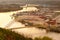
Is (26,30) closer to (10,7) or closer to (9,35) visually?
(9,35)

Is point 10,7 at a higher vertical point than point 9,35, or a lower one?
higher

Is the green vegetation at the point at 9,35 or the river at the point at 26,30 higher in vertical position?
the river at the point at 26,30

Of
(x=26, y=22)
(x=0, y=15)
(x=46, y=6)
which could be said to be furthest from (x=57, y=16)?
(x=0, y=15)

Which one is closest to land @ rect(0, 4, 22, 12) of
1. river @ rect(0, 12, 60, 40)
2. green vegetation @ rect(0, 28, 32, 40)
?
river @ rect(0, 12, 60, 40)

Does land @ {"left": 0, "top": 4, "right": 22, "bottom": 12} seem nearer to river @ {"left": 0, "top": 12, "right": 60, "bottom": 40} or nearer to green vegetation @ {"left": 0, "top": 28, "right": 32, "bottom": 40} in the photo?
river @ {"left": 0, "top": 12, "right": 60, "bottom": 40}

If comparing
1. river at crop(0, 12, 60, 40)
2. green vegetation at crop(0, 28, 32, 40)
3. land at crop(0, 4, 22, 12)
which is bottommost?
green vegetation at crop(0, 28, 32, 40)

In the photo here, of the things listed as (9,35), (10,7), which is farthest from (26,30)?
(10,7)

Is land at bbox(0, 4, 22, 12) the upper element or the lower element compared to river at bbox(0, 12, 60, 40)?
upper

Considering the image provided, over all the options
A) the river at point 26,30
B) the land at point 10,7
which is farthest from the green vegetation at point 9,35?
the land at point 10,7

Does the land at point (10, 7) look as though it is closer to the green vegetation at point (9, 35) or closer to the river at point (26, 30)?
the river at point (26, 30)

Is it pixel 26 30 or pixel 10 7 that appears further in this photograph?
pixel 10 7

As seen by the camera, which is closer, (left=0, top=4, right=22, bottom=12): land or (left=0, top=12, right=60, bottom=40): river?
(left=0, top=12, right=60, bottom=40): river

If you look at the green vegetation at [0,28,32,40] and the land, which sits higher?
the land
